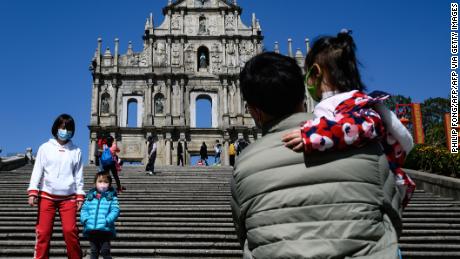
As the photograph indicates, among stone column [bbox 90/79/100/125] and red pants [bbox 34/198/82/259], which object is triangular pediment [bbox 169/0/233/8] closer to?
stone column [bbox 90/79/100/125]

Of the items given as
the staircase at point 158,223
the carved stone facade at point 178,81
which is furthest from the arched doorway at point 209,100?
the staircase at point 158,223

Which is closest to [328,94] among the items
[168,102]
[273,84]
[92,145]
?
[273,84]

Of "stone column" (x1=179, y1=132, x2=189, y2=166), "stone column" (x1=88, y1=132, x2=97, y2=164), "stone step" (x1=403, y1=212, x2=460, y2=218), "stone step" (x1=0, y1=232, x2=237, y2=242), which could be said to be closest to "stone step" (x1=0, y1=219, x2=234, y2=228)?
"stone step" (x1=0, y1=232, x2=237, y2=242)

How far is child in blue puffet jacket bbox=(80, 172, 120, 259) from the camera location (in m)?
5.23

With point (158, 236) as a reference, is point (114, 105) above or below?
above

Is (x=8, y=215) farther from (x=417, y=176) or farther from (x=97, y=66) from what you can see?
(x=97, y=66)

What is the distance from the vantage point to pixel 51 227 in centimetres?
504

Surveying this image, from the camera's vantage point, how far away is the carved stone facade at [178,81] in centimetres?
2973

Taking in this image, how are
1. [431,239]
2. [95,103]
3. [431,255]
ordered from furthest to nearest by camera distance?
[95,103] < [431,239] < [431,255]

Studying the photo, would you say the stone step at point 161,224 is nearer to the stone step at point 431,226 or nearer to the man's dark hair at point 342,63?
the stone step at point 431,226

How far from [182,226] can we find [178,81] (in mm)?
23758

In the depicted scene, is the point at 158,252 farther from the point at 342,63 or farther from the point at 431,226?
the point at 342,63

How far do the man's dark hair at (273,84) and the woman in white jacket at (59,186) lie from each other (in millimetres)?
3640

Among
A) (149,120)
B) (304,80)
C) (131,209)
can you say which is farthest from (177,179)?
(149,120)
